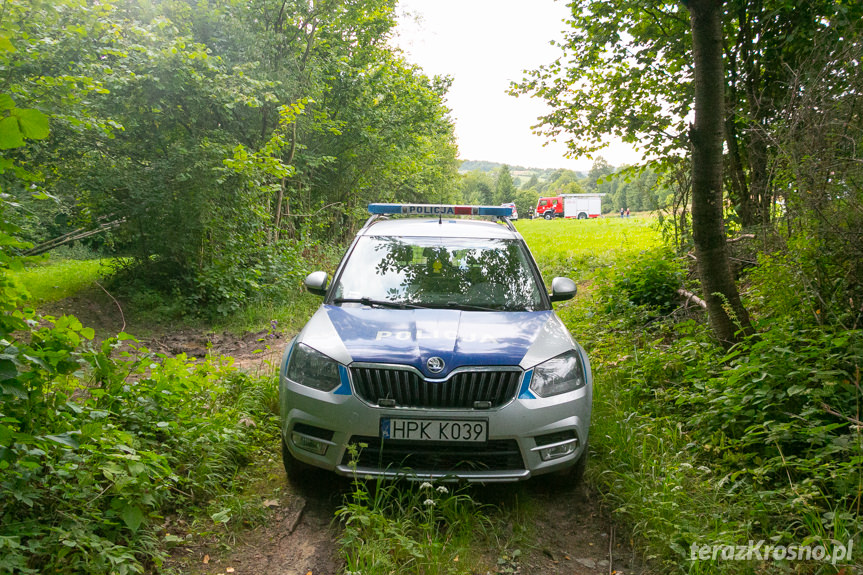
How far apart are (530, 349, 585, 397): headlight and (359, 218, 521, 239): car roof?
1.61 metres

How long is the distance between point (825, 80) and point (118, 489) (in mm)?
5456

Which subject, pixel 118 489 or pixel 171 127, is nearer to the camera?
pixel 118 489

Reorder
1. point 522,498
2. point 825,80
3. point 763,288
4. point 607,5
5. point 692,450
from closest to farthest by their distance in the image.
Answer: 1. point 522,498
2. point 692,450
3. point 825,80
4. point 763,288
5. point 607,5

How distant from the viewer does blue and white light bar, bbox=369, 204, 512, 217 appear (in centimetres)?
510

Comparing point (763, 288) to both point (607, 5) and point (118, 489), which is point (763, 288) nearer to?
point (118, 489)

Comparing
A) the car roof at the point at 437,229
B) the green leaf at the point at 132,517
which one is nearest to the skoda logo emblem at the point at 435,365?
the green leaf at the point at 132,517

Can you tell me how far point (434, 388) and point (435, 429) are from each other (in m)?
0.22

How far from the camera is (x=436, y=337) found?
334 centimetres

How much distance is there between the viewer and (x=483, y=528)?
9.97 feet

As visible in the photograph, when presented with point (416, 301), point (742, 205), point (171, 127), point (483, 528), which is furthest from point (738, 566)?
point (171, 127)

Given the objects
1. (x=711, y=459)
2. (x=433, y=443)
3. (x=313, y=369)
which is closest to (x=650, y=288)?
(x=711, y=459)

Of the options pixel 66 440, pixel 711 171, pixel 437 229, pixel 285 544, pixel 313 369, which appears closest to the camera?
pixel 66 440

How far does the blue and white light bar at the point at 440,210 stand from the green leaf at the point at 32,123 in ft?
10.7

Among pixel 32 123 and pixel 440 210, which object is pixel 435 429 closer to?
pixel 32 123
